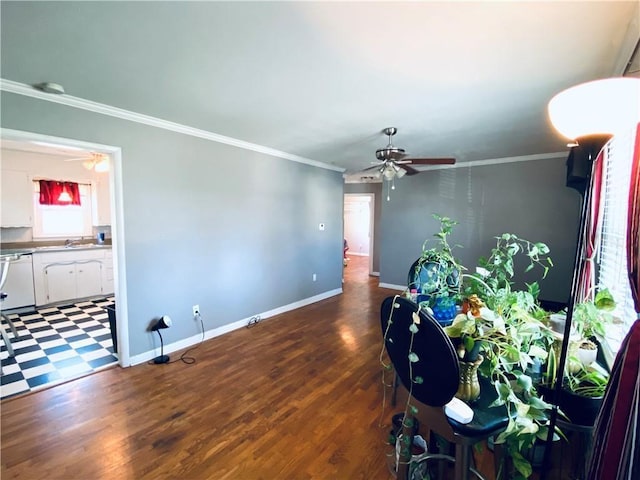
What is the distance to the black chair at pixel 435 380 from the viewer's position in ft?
3.54

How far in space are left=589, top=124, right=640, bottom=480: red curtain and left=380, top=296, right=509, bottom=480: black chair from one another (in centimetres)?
29

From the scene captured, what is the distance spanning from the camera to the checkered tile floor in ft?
8.71

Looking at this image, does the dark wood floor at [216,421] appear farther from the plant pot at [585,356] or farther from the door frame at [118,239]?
the plant pot at [585,356]

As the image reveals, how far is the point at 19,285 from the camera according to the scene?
4.19 meters

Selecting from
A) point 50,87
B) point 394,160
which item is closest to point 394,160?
point 394,160

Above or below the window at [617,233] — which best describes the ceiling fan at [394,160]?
above

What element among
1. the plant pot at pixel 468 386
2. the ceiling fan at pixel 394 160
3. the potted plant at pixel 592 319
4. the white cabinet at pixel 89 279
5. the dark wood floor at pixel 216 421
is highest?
the ceiling fan at pixel 394 160

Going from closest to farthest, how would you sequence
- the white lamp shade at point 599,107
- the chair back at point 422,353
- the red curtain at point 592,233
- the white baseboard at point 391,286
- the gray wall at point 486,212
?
the white lamp shade at point 599,107 < the chair back at point 422,353 < the red curtain at point 592,233 < the gray wall at point 486,212 < the white baseboard at point 391,286

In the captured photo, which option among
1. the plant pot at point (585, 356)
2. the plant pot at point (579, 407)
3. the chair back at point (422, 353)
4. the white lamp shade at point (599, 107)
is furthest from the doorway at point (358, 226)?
the white lamp shade at point (599, 107)

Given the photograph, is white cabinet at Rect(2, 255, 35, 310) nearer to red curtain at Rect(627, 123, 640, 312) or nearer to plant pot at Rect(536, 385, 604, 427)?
plant pot at Rect(536, 385, 604, 427)

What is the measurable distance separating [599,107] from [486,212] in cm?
453

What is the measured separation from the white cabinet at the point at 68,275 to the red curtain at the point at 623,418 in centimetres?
611

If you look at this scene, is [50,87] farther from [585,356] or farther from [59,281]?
[585,356]

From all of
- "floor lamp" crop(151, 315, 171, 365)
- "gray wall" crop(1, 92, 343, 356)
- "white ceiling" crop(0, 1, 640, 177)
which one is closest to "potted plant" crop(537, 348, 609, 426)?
"white ceiling" crop(0, 1, 640, 177)
